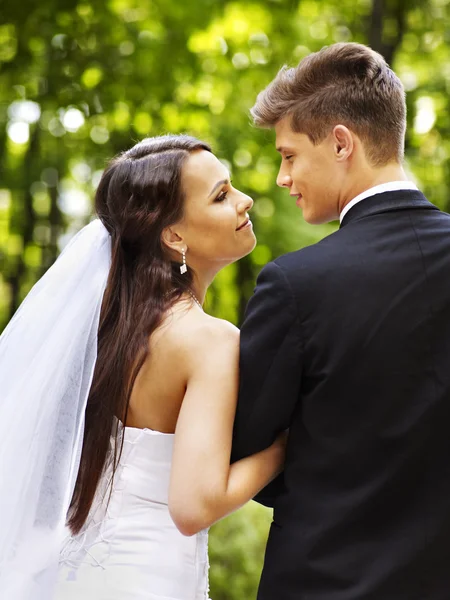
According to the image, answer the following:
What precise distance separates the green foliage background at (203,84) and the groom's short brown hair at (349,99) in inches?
196

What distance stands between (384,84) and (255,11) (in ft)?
25.6

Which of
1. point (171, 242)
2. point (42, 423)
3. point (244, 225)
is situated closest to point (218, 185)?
point (244, 225)

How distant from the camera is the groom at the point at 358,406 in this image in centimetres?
245

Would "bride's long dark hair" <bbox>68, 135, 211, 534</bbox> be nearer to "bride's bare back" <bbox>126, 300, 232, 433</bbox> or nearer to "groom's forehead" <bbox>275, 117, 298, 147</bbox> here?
"bride's bare back" <bbox>126, 300, 232, 433</bbox>

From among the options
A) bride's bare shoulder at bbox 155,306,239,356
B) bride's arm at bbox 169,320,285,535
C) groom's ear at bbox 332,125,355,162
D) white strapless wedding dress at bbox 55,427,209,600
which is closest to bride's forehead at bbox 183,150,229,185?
bride's bare shoulder at bbox 155,306,239,356

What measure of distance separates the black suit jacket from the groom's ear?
320 mm

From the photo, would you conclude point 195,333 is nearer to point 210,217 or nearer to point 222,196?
point 210,217

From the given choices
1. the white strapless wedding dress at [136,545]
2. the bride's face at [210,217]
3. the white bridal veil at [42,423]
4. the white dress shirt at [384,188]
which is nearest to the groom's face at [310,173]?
the white dress shirt at [384,188]

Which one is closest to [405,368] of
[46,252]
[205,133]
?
[205,133]

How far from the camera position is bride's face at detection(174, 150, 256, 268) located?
10.6 feet

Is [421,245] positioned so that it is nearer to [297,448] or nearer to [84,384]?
[297,448]

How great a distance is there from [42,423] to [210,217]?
3.13 ft

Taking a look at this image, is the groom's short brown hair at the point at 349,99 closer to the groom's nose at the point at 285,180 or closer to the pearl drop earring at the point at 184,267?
the groom's nose at the point at 285,180

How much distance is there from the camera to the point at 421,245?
8.41 ft
